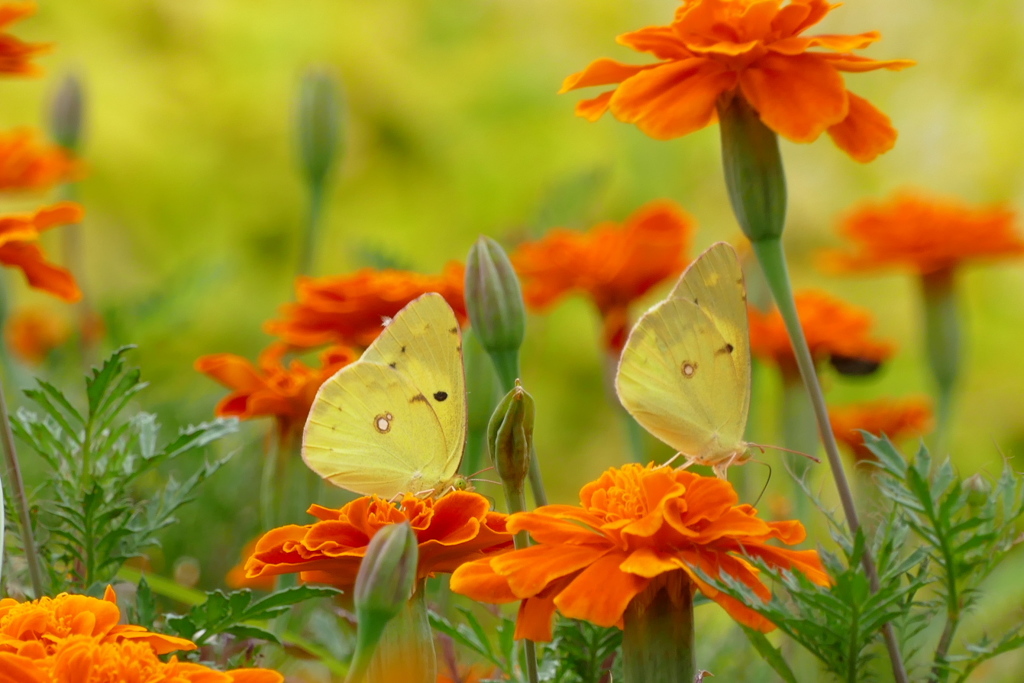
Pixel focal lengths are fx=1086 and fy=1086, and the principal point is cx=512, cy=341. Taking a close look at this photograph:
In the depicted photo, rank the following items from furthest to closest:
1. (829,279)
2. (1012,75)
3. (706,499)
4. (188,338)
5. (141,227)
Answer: (1012,75)
(829,279)
(141,227)
(188,338)
(706,499)

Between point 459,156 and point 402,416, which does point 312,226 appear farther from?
point 459,156

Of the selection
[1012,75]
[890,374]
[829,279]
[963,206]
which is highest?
[1012,75]

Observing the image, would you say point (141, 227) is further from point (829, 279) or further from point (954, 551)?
point (954, 551)

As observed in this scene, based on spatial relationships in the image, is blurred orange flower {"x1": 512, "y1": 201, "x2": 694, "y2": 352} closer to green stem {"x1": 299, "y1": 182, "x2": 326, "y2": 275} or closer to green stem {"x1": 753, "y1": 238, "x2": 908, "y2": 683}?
green stem {"x1": 299, "y1": 182, "x2": 326, "y2": 275}

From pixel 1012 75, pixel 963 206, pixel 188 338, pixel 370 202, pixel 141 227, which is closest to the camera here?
pixel 963 206

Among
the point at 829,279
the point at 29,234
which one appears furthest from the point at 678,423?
the point at 829,279

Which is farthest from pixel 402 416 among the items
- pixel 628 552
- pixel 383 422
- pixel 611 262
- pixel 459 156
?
A: pixel 459 156
